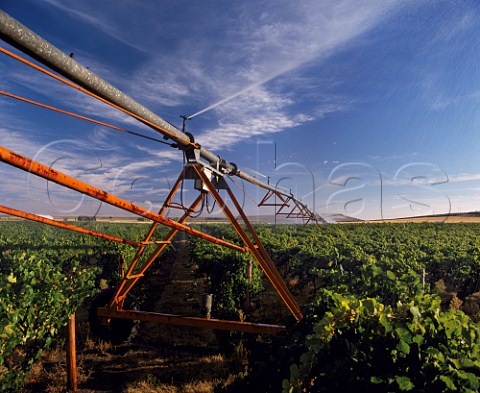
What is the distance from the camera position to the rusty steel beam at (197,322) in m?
6.17

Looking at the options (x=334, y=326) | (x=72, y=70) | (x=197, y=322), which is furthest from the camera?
(x=197, y=322)

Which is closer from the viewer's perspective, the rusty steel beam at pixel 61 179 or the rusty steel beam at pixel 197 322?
the rusty steel beam at pixel 61 179

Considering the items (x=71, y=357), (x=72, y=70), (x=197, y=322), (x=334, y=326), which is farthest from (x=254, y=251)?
(x=72, y=70)

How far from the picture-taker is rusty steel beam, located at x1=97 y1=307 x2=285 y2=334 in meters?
6.17

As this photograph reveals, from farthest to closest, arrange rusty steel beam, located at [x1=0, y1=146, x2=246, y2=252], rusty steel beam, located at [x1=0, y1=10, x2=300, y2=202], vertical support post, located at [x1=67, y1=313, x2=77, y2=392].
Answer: vertical support post, located at [x1=67, y1=313, x2=77, y2=392]
rusty steel beam, located at [x1=0, y1=10, x2=300, y2=202]
rusty steel beam, located at [x1=0, y1=146, x2=246, y2=252]

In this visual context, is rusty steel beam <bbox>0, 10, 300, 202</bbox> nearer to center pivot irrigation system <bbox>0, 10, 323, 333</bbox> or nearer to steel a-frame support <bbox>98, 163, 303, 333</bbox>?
center pivot irrigation system <bbox>0, 10, 323, 333</bbox>

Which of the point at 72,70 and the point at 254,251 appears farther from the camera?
the point at 254,251

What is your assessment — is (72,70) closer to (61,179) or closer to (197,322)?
(61,179)

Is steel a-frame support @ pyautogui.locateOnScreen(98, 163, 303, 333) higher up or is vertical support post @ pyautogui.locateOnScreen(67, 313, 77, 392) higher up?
steel a-frame support @ pyautogui.locateOnScreen(98, 163, 303, 333)

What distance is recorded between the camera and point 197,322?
639 cm

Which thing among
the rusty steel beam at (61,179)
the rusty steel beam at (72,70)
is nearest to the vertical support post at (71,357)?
the rusty steel beam at (61,179)

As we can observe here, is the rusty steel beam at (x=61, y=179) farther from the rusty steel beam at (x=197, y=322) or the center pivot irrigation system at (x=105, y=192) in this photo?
the rusty steel beam at (x=197, y=322)

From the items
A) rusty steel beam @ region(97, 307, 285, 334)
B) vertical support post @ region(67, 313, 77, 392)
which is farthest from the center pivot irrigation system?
vertical support post @ region(67, 313, 77, 392)

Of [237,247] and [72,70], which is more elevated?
[72,70]
